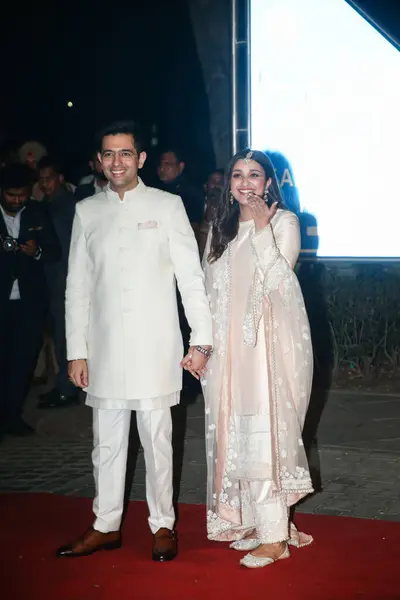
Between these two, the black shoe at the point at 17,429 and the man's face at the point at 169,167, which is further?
the man's face at the point at 169,167

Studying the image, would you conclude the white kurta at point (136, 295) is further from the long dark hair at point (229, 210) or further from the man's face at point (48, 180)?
the man's face at point (48, 180)

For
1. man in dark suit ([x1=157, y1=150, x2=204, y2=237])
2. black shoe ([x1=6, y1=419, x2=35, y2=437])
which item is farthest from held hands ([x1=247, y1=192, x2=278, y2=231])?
man in dark suit ([x1=157, y1=150, x2=204, y2=237])

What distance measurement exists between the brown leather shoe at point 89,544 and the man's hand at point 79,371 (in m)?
0.68

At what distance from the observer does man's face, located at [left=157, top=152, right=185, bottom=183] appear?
28.4 ft

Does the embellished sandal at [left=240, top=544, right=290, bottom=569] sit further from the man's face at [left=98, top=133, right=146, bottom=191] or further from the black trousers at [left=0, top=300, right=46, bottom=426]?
the black trousers at [left=0, top=300, right=46, bottom=426]

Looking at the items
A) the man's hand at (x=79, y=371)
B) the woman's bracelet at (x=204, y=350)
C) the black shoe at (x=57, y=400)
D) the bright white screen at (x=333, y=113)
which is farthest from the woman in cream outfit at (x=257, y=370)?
the bright white screen at (x=333, y=113)

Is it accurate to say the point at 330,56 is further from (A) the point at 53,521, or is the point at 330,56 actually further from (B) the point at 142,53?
(B) the point at 142,53

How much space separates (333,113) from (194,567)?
5.32m

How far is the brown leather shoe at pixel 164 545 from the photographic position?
4.50 meters

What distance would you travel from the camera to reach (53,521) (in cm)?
517

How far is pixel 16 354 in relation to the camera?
7219mm

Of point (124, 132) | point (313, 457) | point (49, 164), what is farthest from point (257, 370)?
point (49, 164)

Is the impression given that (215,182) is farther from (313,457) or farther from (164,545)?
(164,545)

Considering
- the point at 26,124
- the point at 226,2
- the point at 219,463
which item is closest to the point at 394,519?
the point at 219,463
